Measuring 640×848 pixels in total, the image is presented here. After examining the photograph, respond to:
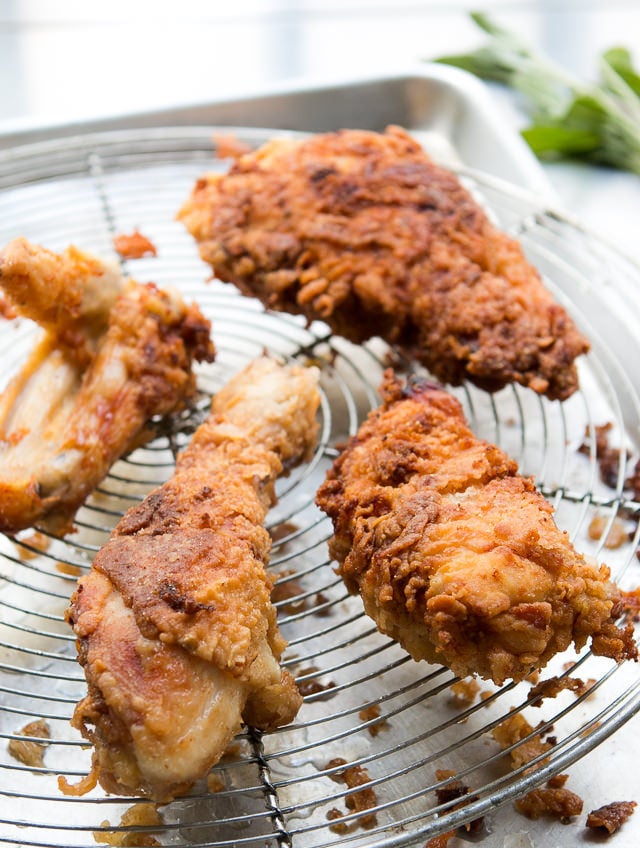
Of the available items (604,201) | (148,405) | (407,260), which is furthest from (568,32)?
(148,405)

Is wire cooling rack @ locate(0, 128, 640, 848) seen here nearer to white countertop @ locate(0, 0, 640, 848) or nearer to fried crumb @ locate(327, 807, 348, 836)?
fried crumb @ locate(327, 807, 348, 836)

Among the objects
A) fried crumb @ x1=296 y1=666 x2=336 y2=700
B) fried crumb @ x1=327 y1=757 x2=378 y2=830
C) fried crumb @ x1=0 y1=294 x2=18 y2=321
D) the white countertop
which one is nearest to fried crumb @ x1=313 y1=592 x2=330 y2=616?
fried crumb @ x1=296 y1=666 x2=336 y2=700

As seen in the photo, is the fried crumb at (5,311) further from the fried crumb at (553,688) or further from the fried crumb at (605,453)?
the fried crumb at (553,688)

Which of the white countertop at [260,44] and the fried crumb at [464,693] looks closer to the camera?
the fried crumb at [464,693]

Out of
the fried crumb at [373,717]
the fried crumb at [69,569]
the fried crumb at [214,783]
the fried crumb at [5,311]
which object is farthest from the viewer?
the fried crumb at [5,311]

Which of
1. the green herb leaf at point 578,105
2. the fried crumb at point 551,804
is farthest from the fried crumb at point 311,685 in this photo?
the green herb leaf at point 578,105

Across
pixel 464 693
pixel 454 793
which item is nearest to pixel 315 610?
pixel 464 693

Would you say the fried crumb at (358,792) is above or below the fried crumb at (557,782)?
below

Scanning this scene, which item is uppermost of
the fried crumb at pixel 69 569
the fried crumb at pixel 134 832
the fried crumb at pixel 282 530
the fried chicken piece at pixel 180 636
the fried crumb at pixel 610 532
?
the fried chicken piece at pixel 180 636
